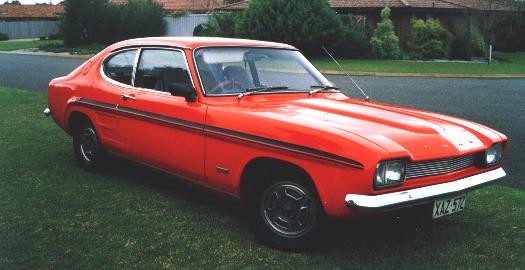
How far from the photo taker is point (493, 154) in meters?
4.36

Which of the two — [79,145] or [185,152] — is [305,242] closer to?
[185,152]

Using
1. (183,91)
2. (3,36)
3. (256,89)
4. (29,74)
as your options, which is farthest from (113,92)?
(3,36)

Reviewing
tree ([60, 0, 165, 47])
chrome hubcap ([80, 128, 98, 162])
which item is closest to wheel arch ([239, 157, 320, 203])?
chrome hubcap ([80, 128, 98, 162])

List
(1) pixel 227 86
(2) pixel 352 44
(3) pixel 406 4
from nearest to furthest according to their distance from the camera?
(1) pixel 227 86 → (2) pixel 352 44 → (3) pixel 406 4

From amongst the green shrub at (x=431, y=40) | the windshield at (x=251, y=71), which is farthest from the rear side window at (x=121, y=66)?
the green shrub at (x=431, y=40)

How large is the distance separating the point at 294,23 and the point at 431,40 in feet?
25.2

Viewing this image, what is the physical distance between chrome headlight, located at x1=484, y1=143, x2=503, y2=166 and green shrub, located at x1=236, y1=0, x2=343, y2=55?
68.5 ft

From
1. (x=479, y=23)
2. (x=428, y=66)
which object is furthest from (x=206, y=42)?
(x=479, y=23)

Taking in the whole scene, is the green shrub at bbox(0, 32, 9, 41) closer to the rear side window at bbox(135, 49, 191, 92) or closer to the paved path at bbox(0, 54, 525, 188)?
the paved path at bbox(0, 54, 525, 188)

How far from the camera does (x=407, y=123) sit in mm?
4168

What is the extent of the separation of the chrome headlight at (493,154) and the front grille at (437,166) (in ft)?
0.54

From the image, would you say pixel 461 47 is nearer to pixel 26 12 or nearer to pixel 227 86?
pixel 227 86

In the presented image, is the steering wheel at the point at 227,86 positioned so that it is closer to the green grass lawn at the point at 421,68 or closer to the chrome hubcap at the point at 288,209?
the chrome hubcap at the point at 288,209

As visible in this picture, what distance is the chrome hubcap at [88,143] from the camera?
6.10 meters
